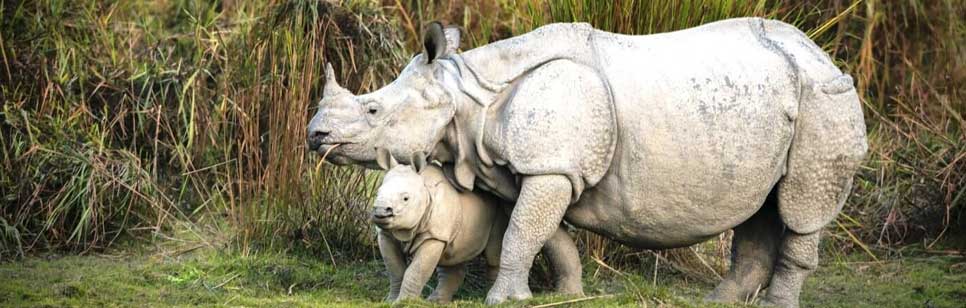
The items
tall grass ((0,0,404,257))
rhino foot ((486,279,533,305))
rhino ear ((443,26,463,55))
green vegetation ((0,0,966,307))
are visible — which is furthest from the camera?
tall grass ((0,0,404,257))

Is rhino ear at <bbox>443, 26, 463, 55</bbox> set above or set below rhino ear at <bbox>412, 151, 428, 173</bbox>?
above

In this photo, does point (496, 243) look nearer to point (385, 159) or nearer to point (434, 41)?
point (385, 159)

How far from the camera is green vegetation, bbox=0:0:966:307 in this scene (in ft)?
23.7

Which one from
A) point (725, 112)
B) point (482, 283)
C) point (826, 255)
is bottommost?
point (826, 255)

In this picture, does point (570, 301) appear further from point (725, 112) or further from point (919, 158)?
A: point (919, 158)

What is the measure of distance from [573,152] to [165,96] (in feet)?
12.6

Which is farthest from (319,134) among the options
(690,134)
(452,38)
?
→ (690,134)

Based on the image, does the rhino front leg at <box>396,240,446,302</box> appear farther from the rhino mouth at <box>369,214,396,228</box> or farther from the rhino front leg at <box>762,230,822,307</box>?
the rhino front leg at <box>762,230,822,307</box>

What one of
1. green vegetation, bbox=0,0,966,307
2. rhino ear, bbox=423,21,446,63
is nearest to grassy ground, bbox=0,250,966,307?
green vegetation, bbox=0,0,966,307

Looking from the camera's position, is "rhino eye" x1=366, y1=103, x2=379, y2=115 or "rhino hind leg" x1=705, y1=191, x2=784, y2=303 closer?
"rhino eye" x1=366, y1=103, x2=379, y2=115

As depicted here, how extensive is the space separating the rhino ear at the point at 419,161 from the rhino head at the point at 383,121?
0.05 feet

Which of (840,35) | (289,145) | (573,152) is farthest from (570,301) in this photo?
(840,35)

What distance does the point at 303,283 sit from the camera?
6988 millimetres

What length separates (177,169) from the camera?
8922 millimetres
